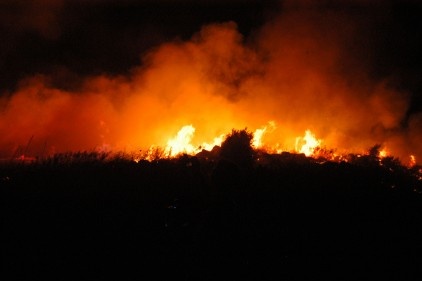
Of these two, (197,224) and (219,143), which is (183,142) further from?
(197,224)

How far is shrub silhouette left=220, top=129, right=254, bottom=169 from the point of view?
19703 millimetres

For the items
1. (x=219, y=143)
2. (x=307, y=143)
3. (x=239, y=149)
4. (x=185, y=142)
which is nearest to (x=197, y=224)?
(x=239, y=149)

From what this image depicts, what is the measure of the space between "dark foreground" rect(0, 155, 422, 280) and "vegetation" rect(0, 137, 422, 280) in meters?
0.04

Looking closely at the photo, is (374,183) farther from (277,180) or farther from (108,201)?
(108,201)

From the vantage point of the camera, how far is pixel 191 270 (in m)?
9.83

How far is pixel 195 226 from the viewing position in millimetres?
11812

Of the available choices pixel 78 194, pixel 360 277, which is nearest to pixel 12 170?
pixel 78 194

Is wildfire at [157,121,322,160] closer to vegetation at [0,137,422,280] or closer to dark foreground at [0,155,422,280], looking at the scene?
vegetation at [0,137,422,280]

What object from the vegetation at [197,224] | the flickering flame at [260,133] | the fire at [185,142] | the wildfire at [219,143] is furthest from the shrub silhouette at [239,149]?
the flickering flame at [260,133]

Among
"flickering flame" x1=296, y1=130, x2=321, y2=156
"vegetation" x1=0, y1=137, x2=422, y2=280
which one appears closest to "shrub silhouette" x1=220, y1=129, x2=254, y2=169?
"vegetation" x1=0, y1=137, x2=422, y2=280

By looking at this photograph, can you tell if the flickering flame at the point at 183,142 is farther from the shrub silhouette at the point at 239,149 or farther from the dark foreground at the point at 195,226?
the dark foreground at the point at 195,226

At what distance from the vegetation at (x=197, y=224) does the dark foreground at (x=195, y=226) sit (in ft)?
0.13

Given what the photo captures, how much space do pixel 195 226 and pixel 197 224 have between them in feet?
0.47

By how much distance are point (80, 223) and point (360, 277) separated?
877 cm
